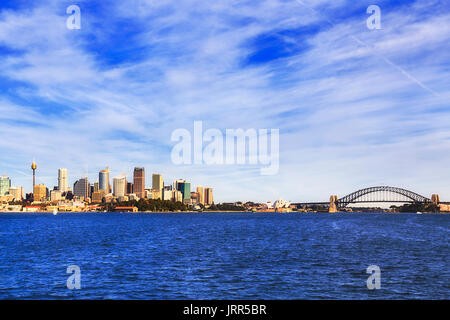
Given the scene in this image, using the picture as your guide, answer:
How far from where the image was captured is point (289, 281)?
96.2 ft
